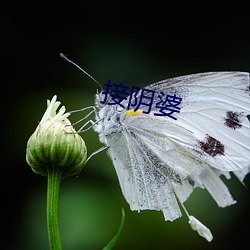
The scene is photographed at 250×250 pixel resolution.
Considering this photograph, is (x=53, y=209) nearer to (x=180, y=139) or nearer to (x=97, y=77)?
(x=180, y=139)

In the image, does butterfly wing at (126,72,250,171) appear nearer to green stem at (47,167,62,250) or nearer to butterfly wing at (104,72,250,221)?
butterfly wing at (104,72,250,221)

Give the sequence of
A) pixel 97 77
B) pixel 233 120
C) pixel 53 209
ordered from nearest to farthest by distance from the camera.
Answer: pixel 53 209, pixel 233 120, pixel 97 77

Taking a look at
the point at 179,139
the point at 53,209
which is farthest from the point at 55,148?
the point at 179,139

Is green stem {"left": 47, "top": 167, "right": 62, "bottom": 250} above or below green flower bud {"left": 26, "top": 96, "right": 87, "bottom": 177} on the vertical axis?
below

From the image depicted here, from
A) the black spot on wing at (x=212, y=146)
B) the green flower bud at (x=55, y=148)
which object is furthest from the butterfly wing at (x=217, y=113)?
the green flower bud at (x=55, y=148)

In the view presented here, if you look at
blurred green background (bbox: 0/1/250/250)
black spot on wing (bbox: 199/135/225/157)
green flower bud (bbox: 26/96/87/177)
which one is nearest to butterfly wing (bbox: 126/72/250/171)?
black spot on wing (bbox: 199/135/225/157)

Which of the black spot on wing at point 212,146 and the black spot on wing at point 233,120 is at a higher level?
the black spot on wing at point 233,120

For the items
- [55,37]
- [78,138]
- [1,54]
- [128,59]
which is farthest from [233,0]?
[78,138]

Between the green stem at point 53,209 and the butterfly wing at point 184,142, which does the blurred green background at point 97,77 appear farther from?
the green stem at point 53,209
